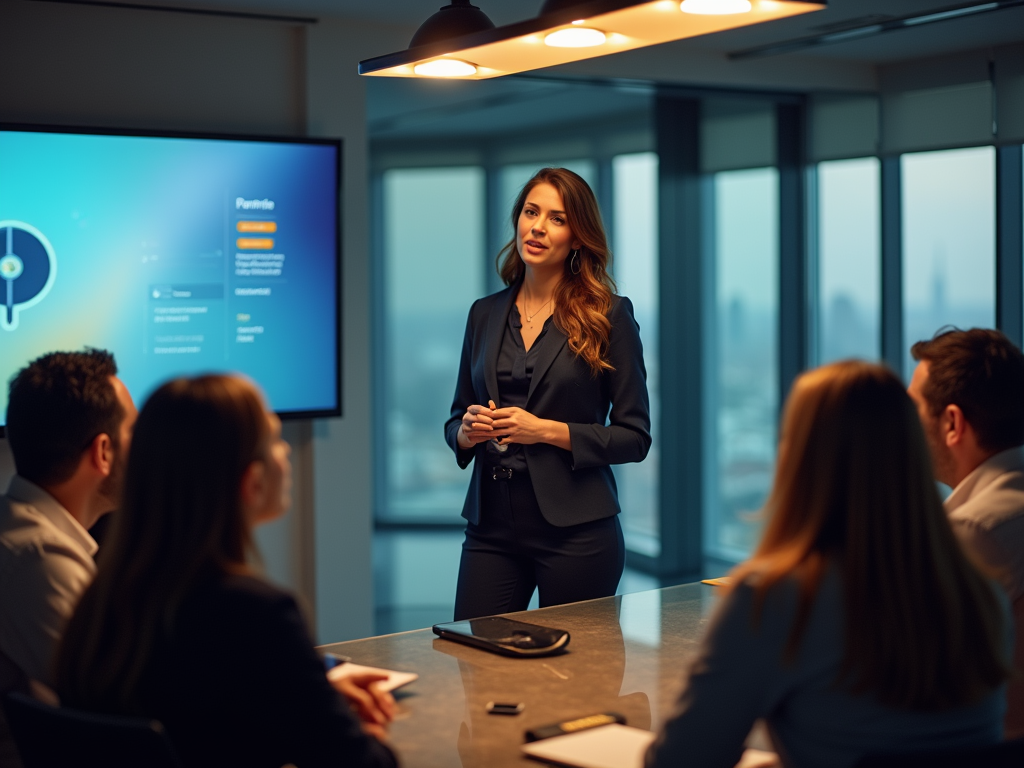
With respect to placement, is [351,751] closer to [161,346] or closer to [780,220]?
[161,346]

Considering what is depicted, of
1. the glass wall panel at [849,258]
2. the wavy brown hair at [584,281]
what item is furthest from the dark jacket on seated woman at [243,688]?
the glass wall panel at [849,258]

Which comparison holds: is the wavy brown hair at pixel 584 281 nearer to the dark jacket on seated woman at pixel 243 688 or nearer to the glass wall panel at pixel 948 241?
the dark jacket on seated woman at pixel 243 688

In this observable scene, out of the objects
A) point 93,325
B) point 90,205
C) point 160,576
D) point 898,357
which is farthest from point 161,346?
point 898,357

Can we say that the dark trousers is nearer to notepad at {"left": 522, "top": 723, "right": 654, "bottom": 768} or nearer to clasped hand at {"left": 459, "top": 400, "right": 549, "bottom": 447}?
clasped hand at {"left": 459, "top": 400, "right": 549, "bottom": 447}

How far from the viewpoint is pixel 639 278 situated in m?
7.66

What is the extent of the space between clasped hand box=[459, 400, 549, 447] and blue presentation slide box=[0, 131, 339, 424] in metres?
1.55

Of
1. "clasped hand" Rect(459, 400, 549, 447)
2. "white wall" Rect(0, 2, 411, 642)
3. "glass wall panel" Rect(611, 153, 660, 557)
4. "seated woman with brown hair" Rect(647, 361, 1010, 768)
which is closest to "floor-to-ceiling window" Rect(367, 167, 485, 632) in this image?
"glass wall panel" Rect(611, 153, 660, 557)

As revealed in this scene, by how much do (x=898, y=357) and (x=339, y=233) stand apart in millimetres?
2977

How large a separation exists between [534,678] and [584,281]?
143 centimetres

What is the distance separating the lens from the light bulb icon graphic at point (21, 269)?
4.03 m

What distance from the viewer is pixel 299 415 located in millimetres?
4523

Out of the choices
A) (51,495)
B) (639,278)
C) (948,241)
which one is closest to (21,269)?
(51,495)

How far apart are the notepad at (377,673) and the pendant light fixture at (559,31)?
1217 mm

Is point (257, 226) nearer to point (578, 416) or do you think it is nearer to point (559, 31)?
point (578, 416)
